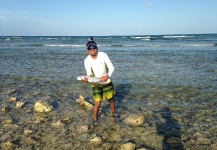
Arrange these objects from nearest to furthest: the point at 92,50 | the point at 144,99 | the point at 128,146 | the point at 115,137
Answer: the point at 128,146
the point at 115,137
the point at 92,50
the point at 144,99

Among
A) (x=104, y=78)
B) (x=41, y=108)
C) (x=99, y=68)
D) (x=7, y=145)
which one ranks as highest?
(x=99, y=68)

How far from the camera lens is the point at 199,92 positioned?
25.7ft

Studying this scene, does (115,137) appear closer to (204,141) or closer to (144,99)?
(204,141)

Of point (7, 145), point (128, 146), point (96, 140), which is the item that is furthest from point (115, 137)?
point (7, 145)

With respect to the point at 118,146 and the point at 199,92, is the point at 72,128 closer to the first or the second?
the point at 118,146

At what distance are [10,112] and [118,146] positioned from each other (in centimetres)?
340

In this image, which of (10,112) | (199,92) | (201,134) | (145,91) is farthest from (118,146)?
(199,92)

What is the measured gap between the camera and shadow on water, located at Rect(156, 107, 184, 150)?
14.1ft

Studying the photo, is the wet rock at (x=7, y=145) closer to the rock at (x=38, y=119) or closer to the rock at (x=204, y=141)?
the rock at (x=38, y=119)

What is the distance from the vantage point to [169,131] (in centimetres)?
492

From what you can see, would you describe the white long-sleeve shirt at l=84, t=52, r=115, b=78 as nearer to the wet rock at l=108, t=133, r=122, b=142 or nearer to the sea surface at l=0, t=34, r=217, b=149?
the sea surface at l=0, t=34, r=217, b=149

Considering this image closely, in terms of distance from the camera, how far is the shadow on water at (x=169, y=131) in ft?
14.1

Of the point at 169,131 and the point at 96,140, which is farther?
the point at 169,131

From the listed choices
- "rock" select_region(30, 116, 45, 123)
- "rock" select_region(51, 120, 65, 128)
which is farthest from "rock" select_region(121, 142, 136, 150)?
"rock" select_region(30, 116, 45, 123)
